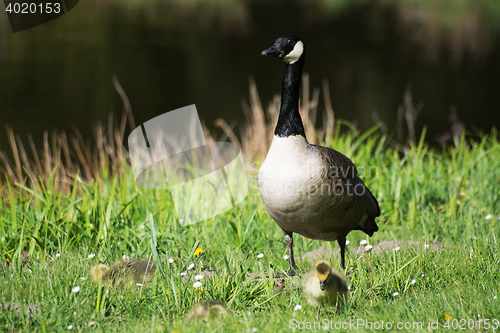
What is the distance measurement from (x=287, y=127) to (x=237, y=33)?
62.2 ft

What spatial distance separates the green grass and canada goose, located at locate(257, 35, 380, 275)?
0.41 meters

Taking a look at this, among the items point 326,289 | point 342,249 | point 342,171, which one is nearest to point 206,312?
point 326,289

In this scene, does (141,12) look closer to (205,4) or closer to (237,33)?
(205,4)

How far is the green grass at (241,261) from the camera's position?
2.91 m

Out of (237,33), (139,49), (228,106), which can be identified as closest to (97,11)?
(139,49)

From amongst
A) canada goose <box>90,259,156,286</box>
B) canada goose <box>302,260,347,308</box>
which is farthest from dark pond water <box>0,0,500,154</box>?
canada goose <box>302,260,347,308</box>

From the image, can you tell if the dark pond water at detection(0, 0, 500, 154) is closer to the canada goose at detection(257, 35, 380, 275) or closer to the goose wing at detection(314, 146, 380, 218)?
the canada goose at detection(257, 35, 380, 275)

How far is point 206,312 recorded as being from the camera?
2932 mm

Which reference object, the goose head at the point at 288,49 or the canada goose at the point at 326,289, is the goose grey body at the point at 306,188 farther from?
the goose head at the point at 288,49

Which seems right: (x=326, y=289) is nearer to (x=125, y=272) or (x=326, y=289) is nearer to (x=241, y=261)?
(x=241, y=261)

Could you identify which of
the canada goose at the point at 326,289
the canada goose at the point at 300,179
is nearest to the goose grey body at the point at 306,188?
the canada goose at the point at 300,179

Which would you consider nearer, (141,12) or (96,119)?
(96,119)

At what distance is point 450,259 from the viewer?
12.4 ft

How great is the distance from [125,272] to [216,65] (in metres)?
16.1
